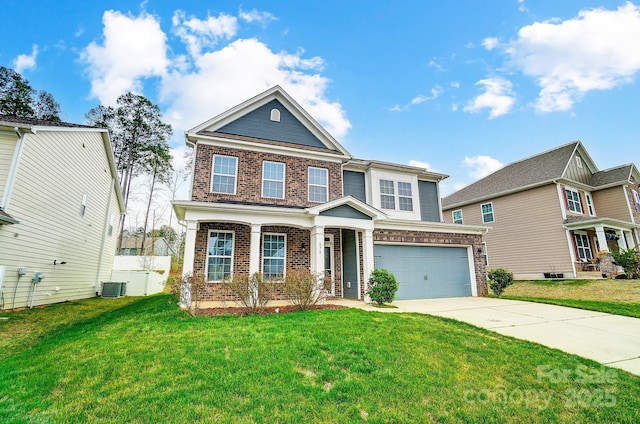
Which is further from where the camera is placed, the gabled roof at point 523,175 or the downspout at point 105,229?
the gabled roof at point 523,175

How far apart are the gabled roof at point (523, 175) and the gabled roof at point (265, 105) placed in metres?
13.0

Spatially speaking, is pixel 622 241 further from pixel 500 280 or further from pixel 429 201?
pixel 429 201

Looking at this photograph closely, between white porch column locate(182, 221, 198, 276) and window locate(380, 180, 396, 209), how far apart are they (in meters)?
8.02

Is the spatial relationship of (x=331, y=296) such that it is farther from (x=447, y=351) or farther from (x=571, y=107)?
(x=571, y=107)

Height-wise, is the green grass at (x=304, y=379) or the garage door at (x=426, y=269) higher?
the garage door at (x=426, y=269)

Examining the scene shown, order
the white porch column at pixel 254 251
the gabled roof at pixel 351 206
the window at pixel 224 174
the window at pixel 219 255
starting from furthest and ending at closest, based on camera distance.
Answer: the window at pixel 224 174
the window at pixel 219 255
the gabled roof at pixel 351 206
the white porch column at pixel 254 251

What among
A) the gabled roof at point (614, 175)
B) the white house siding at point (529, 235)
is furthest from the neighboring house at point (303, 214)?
the gabled roof at point (614, 175)

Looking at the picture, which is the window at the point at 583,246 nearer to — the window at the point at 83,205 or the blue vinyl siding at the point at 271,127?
the blue vinyl siding at the point at 271,127

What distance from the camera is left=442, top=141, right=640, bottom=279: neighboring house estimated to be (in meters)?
16.5

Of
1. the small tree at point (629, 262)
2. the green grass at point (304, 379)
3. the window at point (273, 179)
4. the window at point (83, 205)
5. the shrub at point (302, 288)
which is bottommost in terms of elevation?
the green grass at point (304, 379)

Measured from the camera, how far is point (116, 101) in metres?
22.5

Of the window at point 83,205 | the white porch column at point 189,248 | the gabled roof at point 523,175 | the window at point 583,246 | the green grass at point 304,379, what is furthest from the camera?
the gabled roof at point 523,175

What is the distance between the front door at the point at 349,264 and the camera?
11219 mm

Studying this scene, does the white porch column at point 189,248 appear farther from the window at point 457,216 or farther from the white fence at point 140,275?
the window at point 457,216
